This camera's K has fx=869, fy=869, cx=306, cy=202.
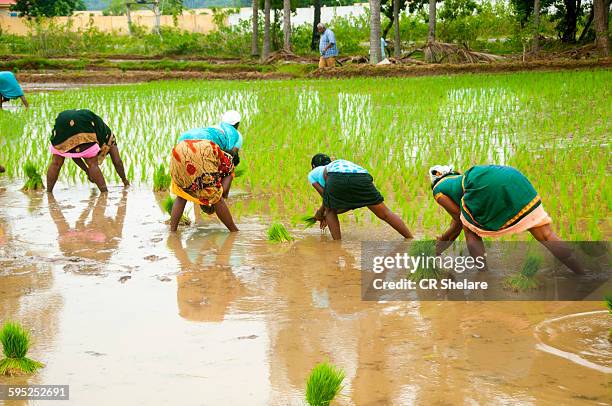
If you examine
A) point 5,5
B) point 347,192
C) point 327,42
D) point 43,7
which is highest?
point 5,5

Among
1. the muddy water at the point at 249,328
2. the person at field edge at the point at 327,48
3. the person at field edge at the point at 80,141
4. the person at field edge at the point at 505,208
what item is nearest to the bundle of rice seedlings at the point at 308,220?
the muddy water at the point at 249,328

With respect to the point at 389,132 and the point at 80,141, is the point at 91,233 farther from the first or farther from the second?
the point at 389,132

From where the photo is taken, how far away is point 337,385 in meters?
3.22

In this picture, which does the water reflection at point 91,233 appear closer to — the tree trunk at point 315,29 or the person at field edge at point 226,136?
the person at field edge at point 226,136

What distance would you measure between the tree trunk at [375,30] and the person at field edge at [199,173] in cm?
1411

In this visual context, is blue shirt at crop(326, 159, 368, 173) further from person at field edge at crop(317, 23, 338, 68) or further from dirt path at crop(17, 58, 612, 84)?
dirt path at crop(17, 58, 612, 84)

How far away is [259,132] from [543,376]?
762cm

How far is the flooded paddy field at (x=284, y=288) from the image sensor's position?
368 cm

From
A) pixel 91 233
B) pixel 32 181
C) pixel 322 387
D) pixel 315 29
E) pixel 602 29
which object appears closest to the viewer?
pixel 322 387

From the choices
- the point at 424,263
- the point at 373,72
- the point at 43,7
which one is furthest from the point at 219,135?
the point at 43,7

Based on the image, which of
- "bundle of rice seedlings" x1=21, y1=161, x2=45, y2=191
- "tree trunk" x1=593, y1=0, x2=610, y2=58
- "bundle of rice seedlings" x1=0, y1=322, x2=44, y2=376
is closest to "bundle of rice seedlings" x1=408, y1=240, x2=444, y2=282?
"bundle of rice seedlings" x1=0, y1=322, x2=44, y2=376

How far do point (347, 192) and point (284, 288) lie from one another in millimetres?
1048

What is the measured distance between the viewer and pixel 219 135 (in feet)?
23.2

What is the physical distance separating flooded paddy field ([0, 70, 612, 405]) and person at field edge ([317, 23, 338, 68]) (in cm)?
813
